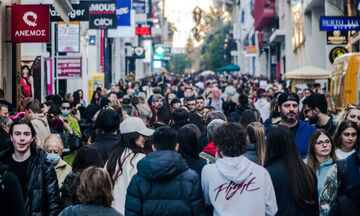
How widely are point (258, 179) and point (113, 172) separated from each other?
4.91 feet

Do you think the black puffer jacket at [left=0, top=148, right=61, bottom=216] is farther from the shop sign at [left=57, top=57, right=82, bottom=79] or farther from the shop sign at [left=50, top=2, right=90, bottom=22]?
the shop sign at [left=57, top=57, right=82, bottom=79]

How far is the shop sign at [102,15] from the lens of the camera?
25.1 metres

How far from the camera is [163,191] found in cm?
494

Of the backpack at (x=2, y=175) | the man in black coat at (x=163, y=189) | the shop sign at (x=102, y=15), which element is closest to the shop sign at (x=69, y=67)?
the shop sign at (x=102, y=15)

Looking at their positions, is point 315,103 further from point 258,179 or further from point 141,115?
point 258,179

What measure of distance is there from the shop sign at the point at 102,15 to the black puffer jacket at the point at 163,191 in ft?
67.2

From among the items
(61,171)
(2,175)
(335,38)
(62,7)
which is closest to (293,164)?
(2,175)

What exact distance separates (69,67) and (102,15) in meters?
5.39

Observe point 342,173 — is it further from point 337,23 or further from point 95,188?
point 337,23

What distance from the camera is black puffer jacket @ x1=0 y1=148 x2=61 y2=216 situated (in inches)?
220

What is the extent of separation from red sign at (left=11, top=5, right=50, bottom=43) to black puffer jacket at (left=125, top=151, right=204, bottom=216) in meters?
10.0

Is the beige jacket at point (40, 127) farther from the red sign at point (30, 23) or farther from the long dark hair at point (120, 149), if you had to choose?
the red sign at point (30, 23)

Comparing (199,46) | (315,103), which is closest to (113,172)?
(315,103)

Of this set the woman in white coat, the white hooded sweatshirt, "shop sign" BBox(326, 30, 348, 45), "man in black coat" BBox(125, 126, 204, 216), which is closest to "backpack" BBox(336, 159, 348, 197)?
the white hooded sweatshirt
